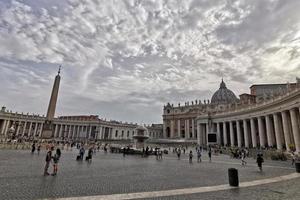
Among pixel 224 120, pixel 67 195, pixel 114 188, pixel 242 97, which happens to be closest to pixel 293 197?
pixel 114 188

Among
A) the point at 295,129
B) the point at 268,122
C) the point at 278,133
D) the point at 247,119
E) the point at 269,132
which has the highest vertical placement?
the point at 247,119

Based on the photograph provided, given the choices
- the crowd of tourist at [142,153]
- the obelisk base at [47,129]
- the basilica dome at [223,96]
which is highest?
the basilica dome at [223,96]

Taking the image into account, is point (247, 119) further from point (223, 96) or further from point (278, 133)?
point (223, 96)

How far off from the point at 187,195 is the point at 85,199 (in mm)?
4108

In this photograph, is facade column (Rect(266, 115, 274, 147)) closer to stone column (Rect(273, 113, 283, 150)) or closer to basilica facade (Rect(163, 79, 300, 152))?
basilica facade (Rect(163, 79, 300, 152))

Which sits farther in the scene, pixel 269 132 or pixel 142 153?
pixel 269 132

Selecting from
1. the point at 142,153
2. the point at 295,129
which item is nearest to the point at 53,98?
the point at 142,153

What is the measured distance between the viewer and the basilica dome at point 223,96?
345 ft

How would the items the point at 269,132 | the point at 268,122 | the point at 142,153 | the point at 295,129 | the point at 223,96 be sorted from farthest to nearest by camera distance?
the point at 223,96
the point at 268,122
the point at 269,132
the point at 295,129
the point at 142,153

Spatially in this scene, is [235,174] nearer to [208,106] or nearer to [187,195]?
[187,195]

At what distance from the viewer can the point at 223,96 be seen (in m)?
108

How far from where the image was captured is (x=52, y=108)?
1601 inches

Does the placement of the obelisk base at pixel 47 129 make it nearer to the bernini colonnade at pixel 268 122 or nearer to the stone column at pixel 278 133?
the bernini colonnade at pixel 268 122

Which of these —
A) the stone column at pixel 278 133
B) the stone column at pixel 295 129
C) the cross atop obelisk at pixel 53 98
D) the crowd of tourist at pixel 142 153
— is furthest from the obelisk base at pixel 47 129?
the stone column at pixel 278 133
